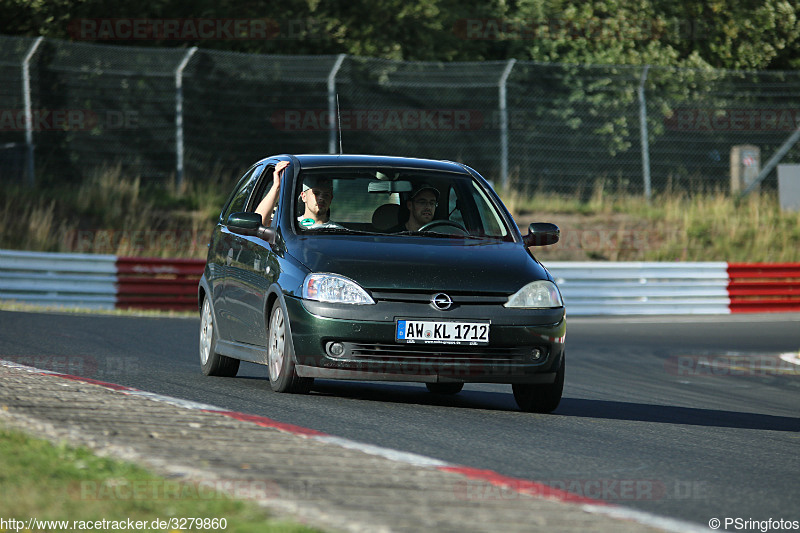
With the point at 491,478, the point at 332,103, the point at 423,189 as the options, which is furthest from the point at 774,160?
the point at 491,478

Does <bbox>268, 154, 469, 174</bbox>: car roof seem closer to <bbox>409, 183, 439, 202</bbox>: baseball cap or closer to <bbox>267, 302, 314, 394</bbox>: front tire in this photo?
<bbox>409, 183, 439, 202</bbox>: baseball cap

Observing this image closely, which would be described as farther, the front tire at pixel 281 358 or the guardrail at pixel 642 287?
the guardrail at pixel 642 287

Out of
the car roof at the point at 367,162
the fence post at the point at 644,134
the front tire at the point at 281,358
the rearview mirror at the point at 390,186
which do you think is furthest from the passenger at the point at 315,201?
the fence post at the point at 644,134

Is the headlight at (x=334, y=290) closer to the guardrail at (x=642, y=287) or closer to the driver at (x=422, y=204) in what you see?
the driver at (x=422, y=204)

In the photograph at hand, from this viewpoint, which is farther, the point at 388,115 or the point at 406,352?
the point at 388,115

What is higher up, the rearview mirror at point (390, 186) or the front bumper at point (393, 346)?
the rearview mirror at point (390, 186)

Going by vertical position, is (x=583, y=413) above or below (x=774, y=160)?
above

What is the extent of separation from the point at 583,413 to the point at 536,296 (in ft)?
3.83

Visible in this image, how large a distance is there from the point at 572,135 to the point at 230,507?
22814 mm

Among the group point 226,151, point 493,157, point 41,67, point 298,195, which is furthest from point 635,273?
point 298,195

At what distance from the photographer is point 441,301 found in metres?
8.23

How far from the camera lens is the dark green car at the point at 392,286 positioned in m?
8.23

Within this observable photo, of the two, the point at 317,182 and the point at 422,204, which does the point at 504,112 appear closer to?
the point at 422,204

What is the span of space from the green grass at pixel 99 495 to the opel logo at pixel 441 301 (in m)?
3.02
